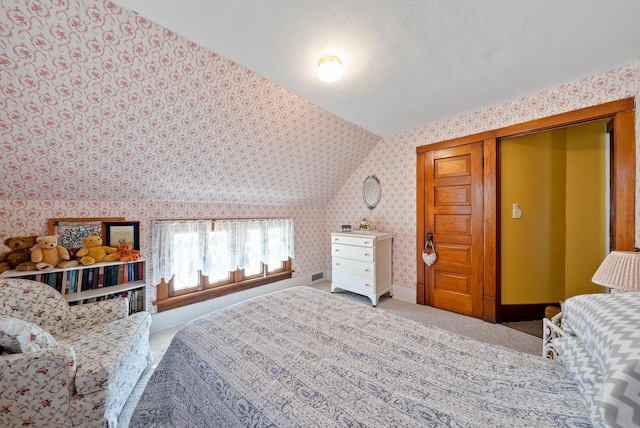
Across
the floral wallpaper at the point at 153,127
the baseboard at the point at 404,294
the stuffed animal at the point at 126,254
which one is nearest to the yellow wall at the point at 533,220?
the floral wallpaper at the point at 153,127

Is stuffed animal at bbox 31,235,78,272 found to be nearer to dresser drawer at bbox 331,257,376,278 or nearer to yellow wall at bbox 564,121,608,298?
dresser drawer at bbox 331,257,376,278

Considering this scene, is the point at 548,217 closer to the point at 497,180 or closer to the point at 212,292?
the point at 497,180

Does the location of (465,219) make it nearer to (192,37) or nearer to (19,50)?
(192,37)

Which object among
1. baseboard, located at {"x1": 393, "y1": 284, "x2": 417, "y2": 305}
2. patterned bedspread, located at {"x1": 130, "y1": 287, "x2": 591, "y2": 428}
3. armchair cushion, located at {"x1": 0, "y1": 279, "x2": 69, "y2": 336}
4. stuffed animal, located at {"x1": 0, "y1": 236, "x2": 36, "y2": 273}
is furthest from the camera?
baseboard, located at {"x1": 393, "y1": 284, "x2": 417, "y2": 305}

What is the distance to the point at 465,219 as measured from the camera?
2.95 metres

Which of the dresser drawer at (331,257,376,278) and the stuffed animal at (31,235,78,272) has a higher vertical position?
the stuffed animal at (31,235,78,272)

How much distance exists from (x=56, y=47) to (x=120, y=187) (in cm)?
125

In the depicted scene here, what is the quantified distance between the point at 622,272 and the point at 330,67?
236cm

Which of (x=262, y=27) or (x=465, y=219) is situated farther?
(x=465, y=219)

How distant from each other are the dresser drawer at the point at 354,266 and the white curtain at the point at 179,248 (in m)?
1.92

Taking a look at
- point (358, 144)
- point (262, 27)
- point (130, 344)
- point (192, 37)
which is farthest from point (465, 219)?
point (130, 344)

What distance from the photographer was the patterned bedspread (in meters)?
0.82

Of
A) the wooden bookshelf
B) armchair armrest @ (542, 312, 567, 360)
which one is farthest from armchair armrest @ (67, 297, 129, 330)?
armchair armrest @ (542, 312, 567, 360)

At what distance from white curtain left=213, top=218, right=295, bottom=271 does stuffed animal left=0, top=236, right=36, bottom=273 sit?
63.7 inches
